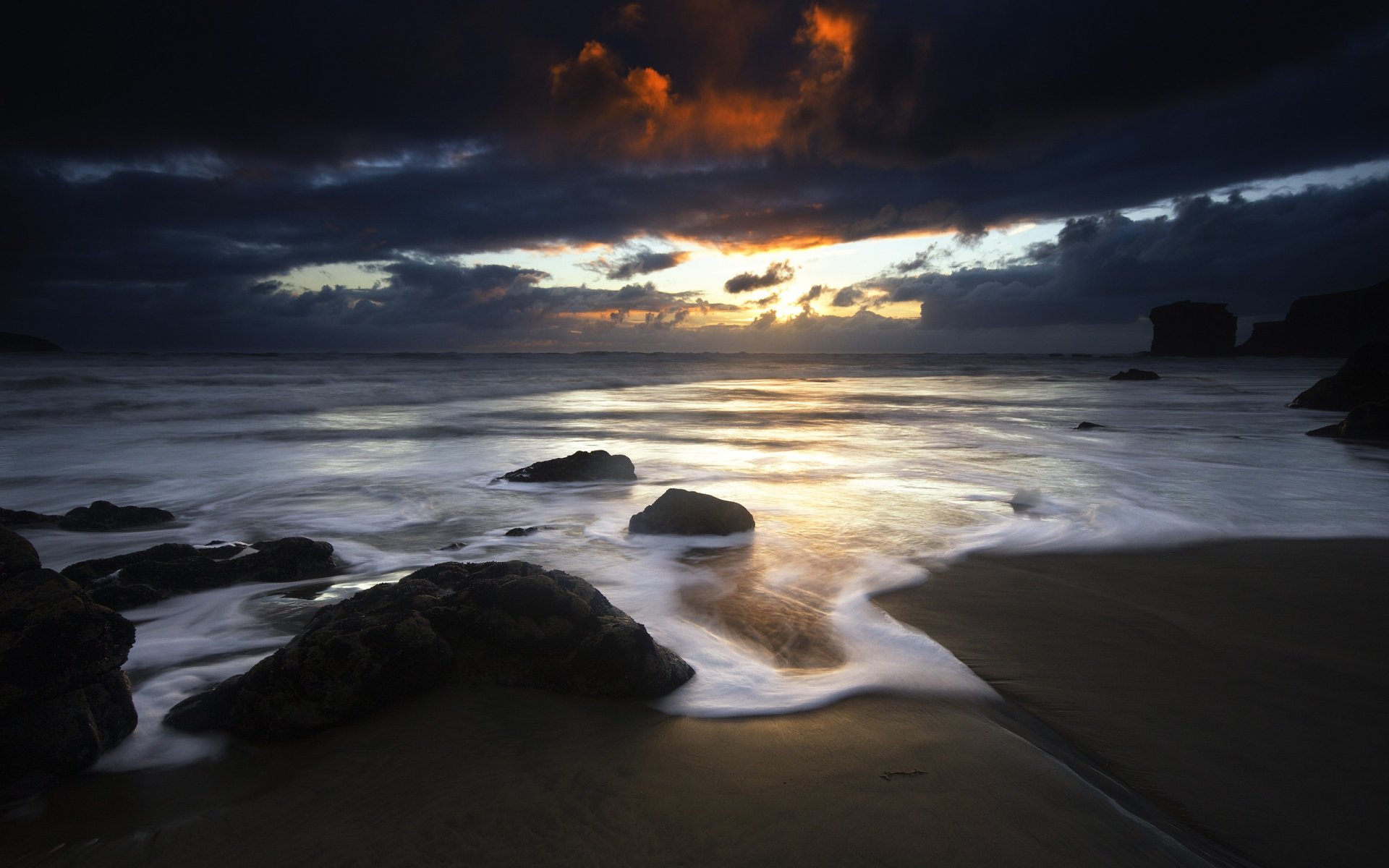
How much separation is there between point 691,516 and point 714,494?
7.61ft

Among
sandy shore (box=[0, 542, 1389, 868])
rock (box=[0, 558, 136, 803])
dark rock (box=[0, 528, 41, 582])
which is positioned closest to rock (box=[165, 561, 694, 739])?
sandy shore (box=[0, 542, 1389, 868])

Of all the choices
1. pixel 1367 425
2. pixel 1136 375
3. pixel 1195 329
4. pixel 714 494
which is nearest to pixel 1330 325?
pixel 1195 329

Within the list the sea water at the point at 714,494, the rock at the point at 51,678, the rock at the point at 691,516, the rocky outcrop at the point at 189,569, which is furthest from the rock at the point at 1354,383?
the rock at the point at 51,678

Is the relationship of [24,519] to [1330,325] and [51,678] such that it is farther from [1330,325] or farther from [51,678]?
[1330,325]

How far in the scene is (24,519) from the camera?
247 inches

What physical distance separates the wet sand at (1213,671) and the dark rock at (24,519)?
24.6ft

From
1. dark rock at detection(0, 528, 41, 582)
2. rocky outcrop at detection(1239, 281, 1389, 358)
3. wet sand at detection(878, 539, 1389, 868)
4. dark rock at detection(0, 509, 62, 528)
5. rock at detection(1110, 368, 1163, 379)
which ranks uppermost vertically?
rocky outcrop at detection(1239, 281, 1389, 358)

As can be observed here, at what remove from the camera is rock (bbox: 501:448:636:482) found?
26.6 feet

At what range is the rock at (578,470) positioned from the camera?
8094 millimetres

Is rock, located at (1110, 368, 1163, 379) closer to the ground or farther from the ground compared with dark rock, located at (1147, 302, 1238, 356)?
closer to the ground

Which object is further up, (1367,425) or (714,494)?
(1367,425)

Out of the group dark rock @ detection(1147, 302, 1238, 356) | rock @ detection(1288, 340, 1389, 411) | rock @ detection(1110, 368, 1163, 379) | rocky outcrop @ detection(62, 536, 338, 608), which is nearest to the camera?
rocky outcrop @ detection(62, 536, 338, 608)

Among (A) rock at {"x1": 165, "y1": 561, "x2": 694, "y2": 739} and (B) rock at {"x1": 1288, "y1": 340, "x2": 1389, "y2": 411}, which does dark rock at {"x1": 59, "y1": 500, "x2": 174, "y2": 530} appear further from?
(B) rock at {"x1": 1288, "y1": 340, "x2": 1389, "y2": 411}

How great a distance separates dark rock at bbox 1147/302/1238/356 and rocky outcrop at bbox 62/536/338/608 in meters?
125
